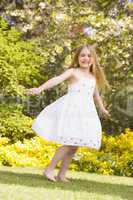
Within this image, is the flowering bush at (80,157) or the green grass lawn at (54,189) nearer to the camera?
the green grass lawn at (54,189)

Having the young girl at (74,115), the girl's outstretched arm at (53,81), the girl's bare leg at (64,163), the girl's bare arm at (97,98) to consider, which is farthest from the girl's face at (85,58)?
the girl's bare leg at (64,163)

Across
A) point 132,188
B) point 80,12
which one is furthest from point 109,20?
point 132,188

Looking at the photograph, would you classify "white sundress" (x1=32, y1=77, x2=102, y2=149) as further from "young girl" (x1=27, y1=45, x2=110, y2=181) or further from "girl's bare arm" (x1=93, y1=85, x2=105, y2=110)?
"girl's bare arm" (x1=93, y1=85, x2=105, y2=110)

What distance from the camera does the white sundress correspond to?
693 cm

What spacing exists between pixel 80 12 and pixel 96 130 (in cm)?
663

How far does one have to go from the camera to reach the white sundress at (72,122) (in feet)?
22.7

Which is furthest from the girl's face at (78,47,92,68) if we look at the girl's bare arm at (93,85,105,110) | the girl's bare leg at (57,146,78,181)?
the girl's bare leg at (57,146,78,181)

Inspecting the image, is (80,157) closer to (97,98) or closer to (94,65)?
(97,98)

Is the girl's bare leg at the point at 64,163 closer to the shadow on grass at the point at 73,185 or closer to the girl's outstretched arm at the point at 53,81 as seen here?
the shadow on grass at the point at 73,185

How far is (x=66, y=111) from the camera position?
277 inches

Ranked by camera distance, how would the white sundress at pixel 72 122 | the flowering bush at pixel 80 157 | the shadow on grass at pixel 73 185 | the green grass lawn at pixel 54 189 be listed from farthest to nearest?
the flowering bush at pixel 80 157 < the white sundress at pixel 72 122 < the shadow on grass at pixel 73 185 < the green grass lawn at pixel 54 189

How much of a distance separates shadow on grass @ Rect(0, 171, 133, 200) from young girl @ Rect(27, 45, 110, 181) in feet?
0.76

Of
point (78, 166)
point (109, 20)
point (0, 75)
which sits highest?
point (109, 20)

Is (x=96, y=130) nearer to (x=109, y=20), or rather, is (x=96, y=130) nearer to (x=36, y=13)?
(x=109, y=20)
